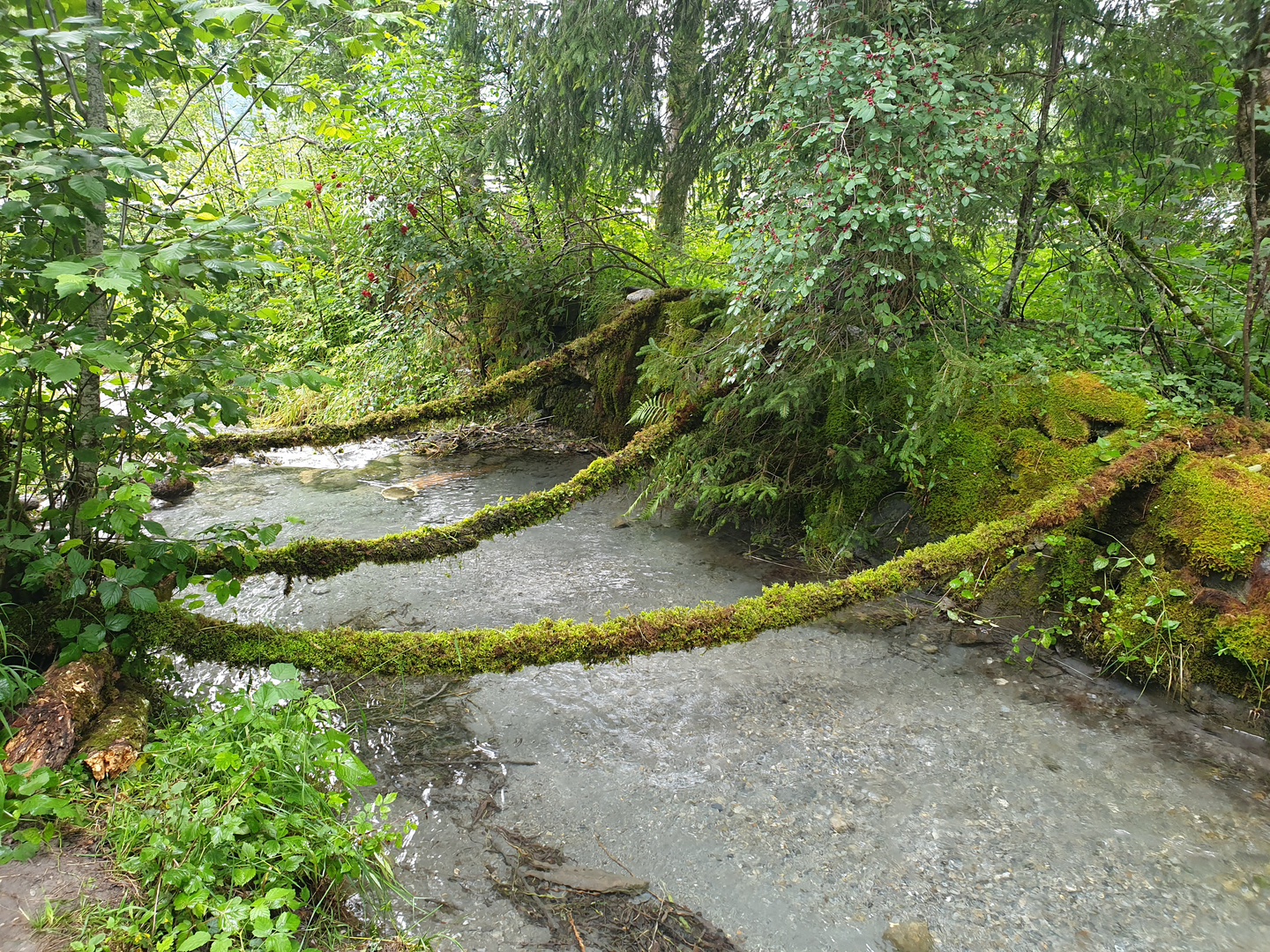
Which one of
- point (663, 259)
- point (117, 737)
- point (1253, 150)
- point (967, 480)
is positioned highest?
point (1253, 150)

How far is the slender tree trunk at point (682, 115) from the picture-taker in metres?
5.51

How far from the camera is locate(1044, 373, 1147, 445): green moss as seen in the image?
4172mm

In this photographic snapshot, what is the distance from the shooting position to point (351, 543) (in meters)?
3.55

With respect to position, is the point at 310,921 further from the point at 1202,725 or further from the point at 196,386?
the point at 1202,725

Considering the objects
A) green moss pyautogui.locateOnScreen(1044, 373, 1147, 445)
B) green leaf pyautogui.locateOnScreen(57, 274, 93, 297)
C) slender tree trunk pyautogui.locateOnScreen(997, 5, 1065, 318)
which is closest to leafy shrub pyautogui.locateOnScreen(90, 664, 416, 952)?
green leaf pyautogui.locateOnScreen(57, 274, 93, 297)

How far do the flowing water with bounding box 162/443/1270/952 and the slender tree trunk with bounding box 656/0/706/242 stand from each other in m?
4.26

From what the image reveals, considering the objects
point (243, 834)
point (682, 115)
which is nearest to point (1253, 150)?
point (682, 115)

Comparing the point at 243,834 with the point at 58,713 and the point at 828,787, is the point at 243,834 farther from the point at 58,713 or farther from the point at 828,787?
the point at 828,787

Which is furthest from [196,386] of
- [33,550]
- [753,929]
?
[753,929]

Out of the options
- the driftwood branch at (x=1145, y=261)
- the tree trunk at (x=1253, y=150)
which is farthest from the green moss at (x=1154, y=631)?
the driftwood branch at (x=1145, y=261)

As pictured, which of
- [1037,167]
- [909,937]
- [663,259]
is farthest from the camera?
[663,259]

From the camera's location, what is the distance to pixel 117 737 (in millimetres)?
2404

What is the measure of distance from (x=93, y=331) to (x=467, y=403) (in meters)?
3.13

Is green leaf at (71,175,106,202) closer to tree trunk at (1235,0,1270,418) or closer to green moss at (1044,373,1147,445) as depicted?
green moss at (1044,373,1147,445)
